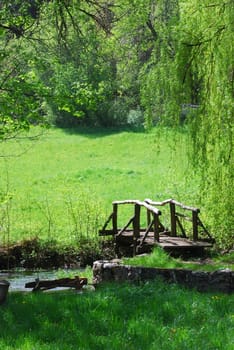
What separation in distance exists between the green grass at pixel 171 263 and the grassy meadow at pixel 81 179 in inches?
110

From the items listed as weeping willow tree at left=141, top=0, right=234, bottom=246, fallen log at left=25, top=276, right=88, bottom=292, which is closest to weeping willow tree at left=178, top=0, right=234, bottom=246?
weeping willow tree at left=141, top=0, right=234, bottom=246

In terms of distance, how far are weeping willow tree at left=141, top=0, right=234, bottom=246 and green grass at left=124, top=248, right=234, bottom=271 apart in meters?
2.24

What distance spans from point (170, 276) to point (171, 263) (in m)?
0.59

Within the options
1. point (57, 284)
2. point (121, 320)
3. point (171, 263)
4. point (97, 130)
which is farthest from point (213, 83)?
point (97, 130)

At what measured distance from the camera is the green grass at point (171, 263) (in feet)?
44.5

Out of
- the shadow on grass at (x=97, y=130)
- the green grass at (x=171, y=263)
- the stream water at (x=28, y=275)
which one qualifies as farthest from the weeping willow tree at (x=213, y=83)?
the shadow on grass at (x=97, y=130)

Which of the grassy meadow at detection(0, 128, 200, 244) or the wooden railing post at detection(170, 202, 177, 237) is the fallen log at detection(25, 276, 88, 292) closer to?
the grassy meadow at detection(0, 128, 200, 244)

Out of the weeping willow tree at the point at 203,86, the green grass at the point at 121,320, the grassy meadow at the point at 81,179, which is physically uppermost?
the weeping willow tree at the point at 203,86

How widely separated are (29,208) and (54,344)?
1536 centimetres

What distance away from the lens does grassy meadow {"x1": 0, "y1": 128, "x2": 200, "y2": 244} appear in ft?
66.3

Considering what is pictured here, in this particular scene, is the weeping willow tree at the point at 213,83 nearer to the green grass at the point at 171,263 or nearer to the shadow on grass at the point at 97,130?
the green grass at the point at 171,263

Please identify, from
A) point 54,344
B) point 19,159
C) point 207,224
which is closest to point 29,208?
point 207,224

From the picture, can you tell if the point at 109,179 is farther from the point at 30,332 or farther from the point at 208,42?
the point at 30,332

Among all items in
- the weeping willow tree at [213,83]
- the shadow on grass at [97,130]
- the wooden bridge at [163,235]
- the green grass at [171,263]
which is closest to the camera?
the green grass at [171,263]
